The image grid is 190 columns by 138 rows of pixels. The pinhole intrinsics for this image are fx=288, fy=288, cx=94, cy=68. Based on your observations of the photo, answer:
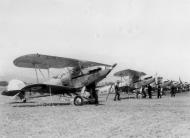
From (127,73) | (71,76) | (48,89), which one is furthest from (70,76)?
(127,73)

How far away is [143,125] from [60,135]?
2589 mm

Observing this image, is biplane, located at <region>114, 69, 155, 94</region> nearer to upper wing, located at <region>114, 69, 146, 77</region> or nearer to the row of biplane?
upper wing, located at <region>114, 69, 146, 77</region>

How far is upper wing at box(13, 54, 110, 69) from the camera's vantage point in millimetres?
16134

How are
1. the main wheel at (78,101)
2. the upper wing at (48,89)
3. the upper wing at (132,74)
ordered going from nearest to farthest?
the main wheel at (78,101)
the upper wing at (48,89)
the upper wing at (132,74)

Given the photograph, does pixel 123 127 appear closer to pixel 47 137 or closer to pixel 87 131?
pixel 87 131

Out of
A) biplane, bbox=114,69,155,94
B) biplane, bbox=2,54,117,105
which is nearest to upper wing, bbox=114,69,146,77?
biplane, bbox=114,69,155,94

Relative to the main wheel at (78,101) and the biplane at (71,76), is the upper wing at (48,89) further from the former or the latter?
the main wheel at (78,101)

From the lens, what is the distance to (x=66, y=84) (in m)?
17.8

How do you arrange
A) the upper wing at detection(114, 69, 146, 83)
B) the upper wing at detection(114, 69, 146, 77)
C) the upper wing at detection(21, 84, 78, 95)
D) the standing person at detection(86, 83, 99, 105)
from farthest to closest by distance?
the upper wing at detection(114, 69, 146, 83)
the upper wing at detection(114, 69, 146, 77)
the standing person at detection(86, 83, 99, 105)
the upper wing at detection(21, 84, 78, 95)

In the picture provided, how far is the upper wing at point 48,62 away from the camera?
1613 cm

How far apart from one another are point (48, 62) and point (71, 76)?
1.64m

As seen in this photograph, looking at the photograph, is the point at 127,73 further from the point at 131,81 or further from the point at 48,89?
the point at 48,89

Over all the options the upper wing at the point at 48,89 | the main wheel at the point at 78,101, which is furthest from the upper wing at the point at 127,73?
the main wheel at the point at 78,101

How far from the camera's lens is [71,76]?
58.3ft
